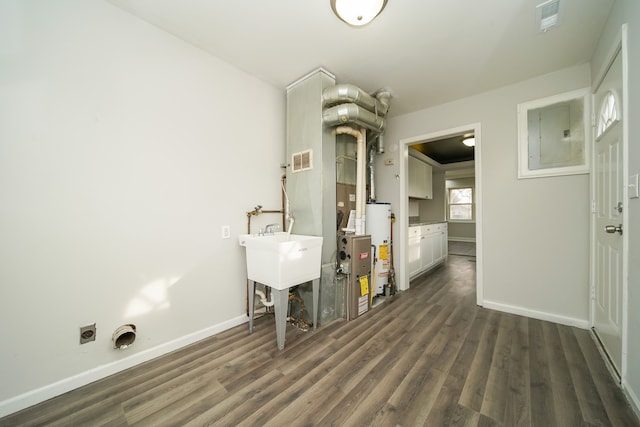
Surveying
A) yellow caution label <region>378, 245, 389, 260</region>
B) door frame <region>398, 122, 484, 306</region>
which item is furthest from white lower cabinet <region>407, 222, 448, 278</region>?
yellow caution label <region>378, 245, 389, 260</region>

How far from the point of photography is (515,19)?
167cm

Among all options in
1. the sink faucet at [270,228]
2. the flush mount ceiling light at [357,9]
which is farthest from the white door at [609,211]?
the sink faucet at [270,228]

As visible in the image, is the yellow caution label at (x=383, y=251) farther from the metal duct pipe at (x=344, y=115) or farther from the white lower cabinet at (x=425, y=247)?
the metal duct pipe at (x=344, y=115)

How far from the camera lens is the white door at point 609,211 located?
1.47 metres

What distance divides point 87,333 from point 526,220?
393cm

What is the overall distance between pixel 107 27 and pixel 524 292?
435 centimetres

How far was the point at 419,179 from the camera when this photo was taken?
4.72 m

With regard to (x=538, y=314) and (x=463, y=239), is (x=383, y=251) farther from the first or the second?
(x=463, y=239)

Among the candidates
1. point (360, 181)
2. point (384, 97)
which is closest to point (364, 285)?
point (360, 181)

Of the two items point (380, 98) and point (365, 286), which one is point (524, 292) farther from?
point (380, 98)

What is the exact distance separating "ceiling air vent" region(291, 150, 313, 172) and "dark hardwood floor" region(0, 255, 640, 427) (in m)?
1.63

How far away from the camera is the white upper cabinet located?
171 inches

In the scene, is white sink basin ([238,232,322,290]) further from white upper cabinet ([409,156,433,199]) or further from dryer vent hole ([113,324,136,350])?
white upper cabinet ([409,156,433,199])

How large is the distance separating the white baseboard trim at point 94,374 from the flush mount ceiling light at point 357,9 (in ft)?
8.91
